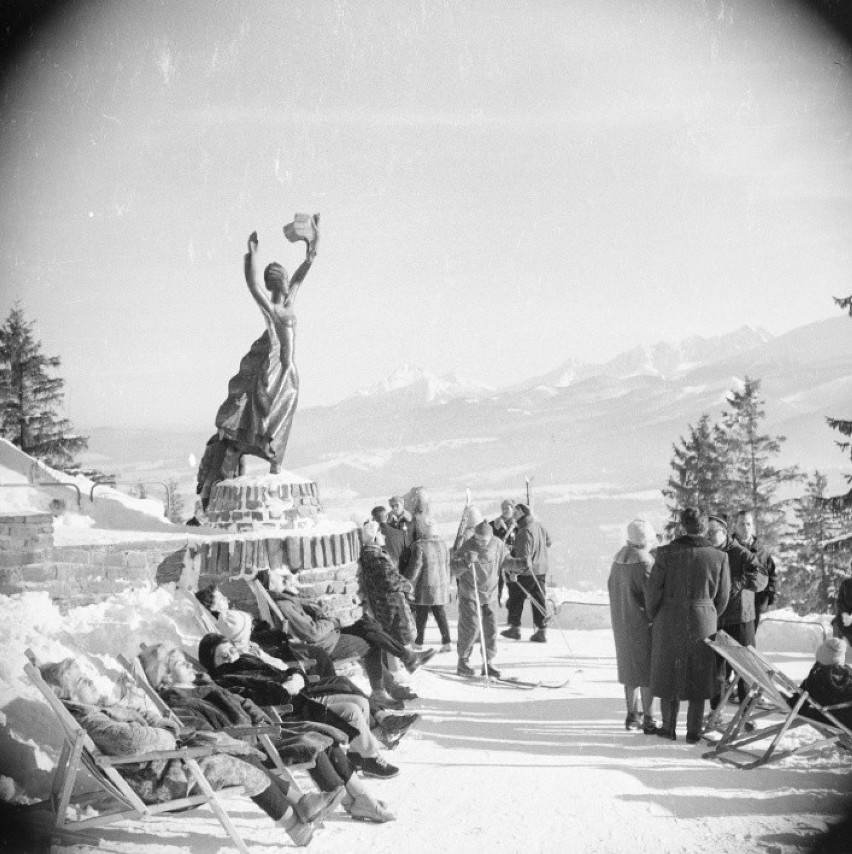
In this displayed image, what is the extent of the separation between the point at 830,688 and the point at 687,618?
91 cm

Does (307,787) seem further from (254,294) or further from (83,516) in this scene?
(83,516)

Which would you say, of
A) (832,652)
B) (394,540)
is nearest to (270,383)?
(394,540)

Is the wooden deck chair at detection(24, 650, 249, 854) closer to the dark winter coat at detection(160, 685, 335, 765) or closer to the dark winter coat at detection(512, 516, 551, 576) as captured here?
the dark winter coat at detection(160, 685, 335, 765)

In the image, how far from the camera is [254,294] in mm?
8359

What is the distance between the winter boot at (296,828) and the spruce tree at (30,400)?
595 centimetres

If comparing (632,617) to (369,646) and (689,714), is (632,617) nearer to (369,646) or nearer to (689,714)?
(689,714)

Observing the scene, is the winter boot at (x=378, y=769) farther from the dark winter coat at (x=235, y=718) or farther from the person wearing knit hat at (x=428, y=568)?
the person wearing knit hat at (x=428, y=568)

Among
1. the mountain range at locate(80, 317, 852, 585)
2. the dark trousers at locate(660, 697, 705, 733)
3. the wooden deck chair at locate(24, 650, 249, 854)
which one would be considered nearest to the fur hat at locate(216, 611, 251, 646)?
the wooden deck chair at locate(24, 650, 249, 854)

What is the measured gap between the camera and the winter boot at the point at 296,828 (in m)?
3.98

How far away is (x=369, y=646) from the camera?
5891mm

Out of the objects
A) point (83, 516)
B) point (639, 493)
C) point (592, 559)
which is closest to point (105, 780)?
point (83, 516)

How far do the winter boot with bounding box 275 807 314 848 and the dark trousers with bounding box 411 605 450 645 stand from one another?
4474mm

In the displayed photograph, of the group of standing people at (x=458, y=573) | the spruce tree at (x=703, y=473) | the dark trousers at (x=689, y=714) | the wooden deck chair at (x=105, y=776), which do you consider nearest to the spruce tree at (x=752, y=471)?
the spruce tree at (x=703, y=473)

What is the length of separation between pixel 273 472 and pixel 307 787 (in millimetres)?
4092
